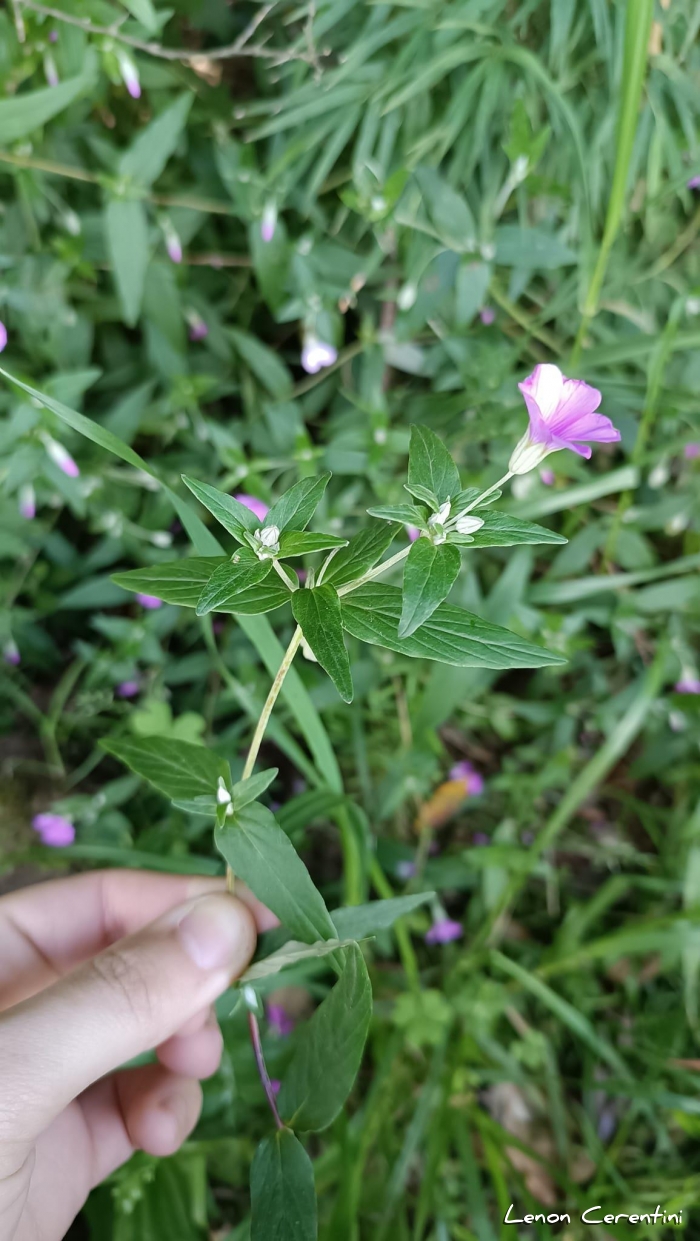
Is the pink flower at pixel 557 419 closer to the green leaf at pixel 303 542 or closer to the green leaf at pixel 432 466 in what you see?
the green leaf at pixel 432 466

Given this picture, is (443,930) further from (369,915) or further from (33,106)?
(33,106)

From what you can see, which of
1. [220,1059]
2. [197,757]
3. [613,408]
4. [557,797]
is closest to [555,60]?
[613,408]

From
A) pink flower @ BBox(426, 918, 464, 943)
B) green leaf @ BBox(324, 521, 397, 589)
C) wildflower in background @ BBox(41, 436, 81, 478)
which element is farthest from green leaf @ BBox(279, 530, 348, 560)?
pink flower @ BBox(426, 918, 464, 943)

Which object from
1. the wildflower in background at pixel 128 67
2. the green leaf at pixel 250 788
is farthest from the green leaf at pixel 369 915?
the wildflower in background at pixel 128 67

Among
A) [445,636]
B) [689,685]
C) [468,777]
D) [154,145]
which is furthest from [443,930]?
[154,145]

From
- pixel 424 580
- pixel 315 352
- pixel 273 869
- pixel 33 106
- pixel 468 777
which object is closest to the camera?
pixel 424 580

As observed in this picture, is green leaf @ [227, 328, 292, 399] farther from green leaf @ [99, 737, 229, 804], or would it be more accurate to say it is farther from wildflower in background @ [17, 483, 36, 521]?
green leaf @ [99, 737, 229, 804]
